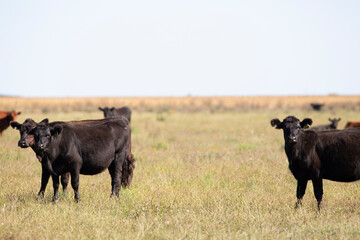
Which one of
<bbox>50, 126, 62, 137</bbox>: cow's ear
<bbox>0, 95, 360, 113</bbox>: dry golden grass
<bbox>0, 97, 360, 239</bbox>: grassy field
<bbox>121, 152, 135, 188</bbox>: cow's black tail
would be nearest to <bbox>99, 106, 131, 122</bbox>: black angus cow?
<bbox>0, 97, 360, 239</bbox>: grassy field

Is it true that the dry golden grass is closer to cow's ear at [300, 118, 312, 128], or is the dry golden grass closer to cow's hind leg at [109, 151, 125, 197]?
cow's hind leg at [109, 151, 125, 197]

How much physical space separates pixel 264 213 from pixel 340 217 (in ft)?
3.64

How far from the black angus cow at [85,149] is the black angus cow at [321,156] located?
3.12 m

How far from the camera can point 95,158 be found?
7.19 m

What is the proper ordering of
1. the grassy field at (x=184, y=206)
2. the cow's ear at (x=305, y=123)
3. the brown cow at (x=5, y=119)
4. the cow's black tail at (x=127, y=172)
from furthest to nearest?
the brown cow at (x=5, y=119) → the cow's black tail at (x=127, y=172) → the cow's ear at (x=305, y=123) → the grassy field at (x=184, y=206)

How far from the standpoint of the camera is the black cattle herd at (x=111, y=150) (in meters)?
6.59

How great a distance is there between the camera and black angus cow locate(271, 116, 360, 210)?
6578mm

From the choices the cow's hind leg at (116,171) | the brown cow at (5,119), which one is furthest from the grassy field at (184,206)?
the brown cow at (5,119)

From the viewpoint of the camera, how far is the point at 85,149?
23.4 feet

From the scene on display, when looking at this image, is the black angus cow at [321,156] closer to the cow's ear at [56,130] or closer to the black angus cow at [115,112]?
the cow's ear at [56,130]

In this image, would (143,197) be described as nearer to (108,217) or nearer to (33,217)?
(108,217)

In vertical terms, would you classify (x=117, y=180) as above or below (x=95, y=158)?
below

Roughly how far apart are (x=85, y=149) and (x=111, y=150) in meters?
0.55

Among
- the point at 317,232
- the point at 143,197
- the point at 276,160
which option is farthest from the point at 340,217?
the point at 276,160
